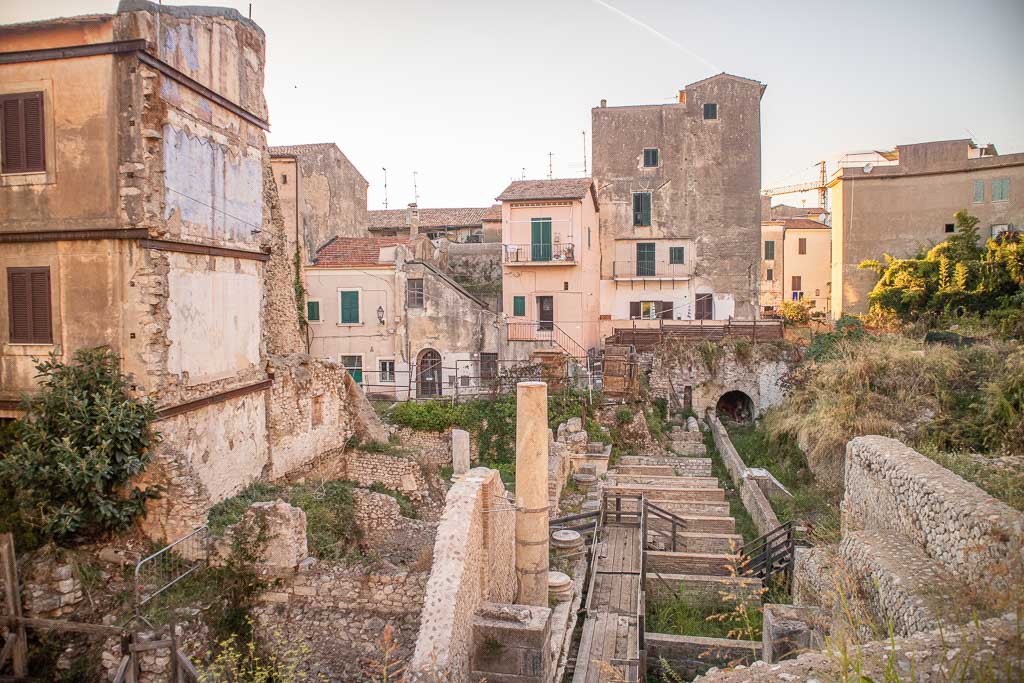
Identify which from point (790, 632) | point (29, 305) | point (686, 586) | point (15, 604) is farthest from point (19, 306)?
point (686, 586)

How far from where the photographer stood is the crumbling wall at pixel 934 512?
21.3 feet

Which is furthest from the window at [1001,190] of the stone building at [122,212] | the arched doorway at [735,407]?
the stone building at [122,212]

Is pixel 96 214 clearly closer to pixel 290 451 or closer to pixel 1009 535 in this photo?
pixel 290 451

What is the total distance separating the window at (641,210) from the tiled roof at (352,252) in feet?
38.6

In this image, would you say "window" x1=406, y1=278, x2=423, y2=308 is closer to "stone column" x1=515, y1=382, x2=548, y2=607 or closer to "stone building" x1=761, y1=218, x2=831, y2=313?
"stone column" x1=515, y1=382, x2=548, y2=607

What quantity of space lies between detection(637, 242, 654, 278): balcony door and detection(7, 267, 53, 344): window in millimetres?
26409

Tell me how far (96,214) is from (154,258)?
971 millimetres

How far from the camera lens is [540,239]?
2830 centimetres

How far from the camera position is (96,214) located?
9.63 metres

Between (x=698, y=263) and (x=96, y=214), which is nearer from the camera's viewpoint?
(x=96, y=214)

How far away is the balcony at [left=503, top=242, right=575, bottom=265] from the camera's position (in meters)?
27.8

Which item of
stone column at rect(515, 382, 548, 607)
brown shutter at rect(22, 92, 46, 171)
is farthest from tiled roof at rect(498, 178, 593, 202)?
brown shutter at rect(22, 92, 46, 171)

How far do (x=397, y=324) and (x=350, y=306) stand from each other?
82.0 inches

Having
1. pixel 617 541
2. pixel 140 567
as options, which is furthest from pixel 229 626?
pixel 617 541
